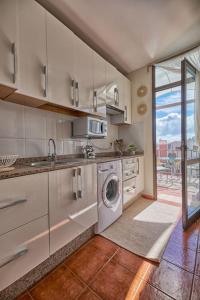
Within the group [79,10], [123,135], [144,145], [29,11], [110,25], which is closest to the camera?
[29,11]

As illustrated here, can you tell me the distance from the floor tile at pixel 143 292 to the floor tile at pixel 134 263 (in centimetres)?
8

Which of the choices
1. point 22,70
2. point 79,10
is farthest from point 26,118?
point 79,10

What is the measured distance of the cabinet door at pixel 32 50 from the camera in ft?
3.98

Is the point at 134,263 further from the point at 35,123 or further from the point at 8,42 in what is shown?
the point at 8,42

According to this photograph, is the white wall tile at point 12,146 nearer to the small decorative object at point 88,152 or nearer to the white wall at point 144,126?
the small decorative object at point 88,152

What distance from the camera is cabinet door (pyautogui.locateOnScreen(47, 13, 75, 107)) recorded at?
143 centimetres

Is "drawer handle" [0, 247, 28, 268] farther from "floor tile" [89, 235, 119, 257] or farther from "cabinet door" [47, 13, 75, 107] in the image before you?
"cabinet door" [47, 13, 75, 107]

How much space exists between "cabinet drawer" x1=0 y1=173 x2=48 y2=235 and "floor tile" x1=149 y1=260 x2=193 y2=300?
40.7 inches

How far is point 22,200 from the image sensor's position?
97cm

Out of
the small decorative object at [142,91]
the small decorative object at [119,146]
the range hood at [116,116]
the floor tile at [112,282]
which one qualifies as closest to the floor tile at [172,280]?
the floor tile at [112,282]

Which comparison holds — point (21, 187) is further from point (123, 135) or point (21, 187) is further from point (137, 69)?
point (137, 69)

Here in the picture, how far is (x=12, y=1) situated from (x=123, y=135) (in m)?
2.53

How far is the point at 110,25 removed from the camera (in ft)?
5.95

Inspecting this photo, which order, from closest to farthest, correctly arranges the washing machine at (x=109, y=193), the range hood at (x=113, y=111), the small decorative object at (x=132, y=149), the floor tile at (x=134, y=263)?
1. the floor tile at (x=134, y=263)
2. the washing machine at (x=109, y=193)
3. the range hood at (x=113, y=111)
4. the small decorative object at (x=132, y=149)
